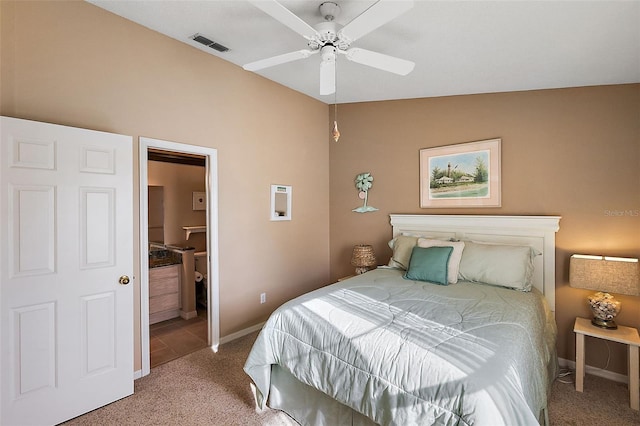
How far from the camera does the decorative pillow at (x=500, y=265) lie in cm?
259

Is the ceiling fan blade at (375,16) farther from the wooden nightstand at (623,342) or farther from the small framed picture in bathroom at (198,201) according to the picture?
the small framed picture in bathroom at (198,201)

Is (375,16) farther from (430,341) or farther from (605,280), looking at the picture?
(605,280)

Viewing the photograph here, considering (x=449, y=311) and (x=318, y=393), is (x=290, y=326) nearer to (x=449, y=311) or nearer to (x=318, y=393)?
(x=318, y=393)

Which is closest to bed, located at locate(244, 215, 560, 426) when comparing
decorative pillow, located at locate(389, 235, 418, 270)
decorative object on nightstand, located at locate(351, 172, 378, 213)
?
decorative pillow, located at locate(389, 235, 418, 270)

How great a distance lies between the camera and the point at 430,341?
1.60 m

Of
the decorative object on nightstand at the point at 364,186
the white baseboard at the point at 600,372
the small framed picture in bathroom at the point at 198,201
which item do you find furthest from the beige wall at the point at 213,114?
the white baseboard at the point at 600,372

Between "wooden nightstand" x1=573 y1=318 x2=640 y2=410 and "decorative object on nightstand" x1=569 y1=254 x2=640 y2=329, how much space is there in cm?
8

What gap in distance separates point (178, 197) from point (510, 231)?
4.98m

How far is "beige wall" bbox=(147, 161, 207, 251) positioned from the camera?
521 centimetres

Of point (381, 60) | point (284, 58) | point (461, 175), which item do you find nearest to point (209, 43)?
point (284, 58)

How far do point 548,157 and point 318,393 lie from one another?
9.43 feet

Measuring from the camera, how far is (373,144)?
13.1 feet

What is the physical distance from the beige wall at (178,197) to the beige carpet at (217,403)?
296cm

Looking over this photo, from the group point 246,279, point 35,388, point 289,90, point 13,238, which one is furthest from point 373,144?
point 35,388
